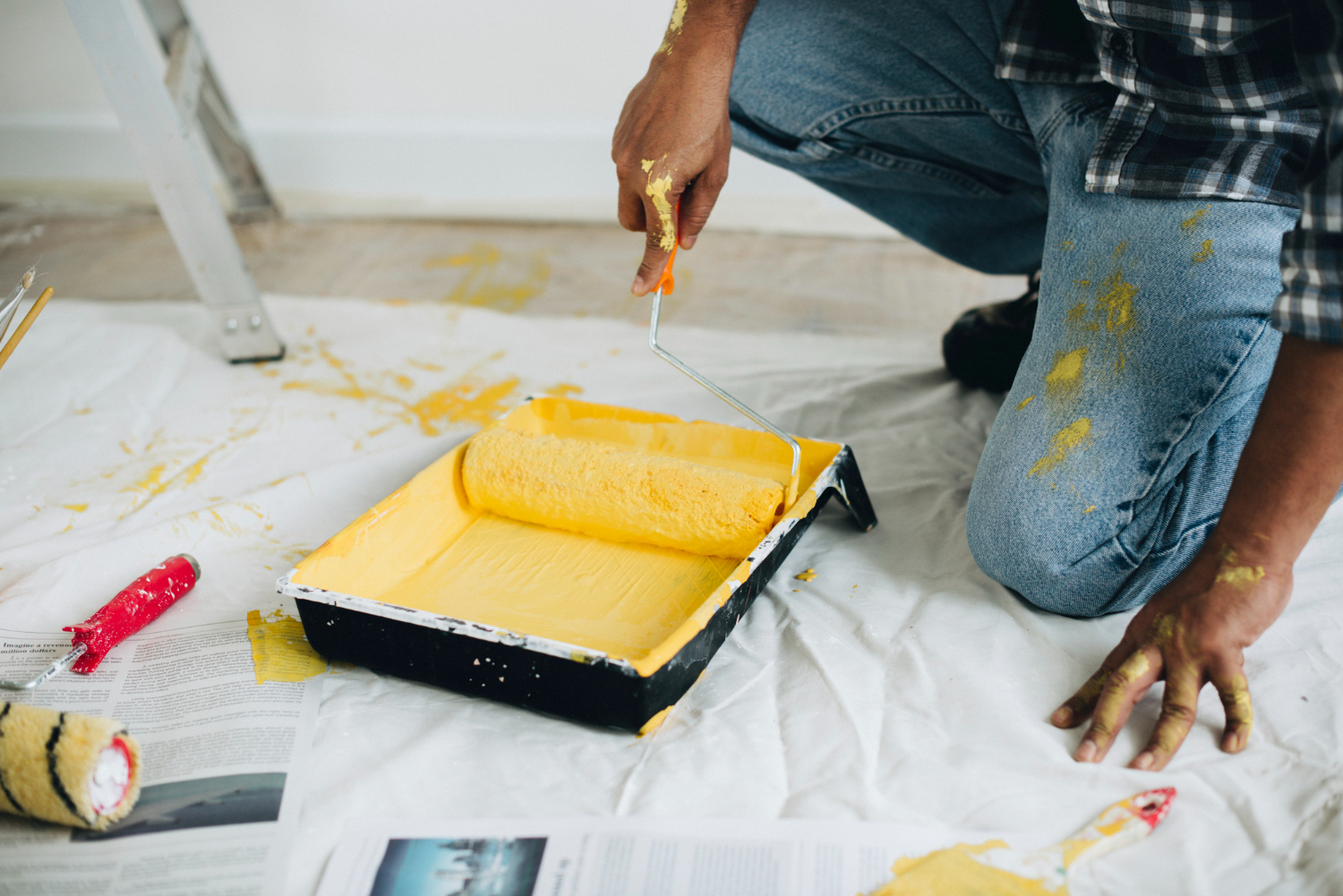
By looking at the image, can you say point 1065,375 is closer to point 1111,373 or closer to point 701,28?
point 1111,373

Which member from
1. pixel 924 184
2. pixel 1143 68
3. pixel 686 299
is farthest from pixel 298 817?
pixel 686 299

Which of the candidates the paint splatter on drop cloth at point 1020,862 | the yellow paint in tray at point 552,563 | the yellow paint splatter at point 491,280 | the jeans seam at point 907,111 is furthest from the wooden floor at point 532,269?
the paint splatter on drop cloth at point 1020,862

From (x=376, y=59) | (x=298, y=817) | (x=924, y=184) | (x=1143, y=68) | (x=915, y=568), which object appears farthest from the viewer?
(x=376, y=59)

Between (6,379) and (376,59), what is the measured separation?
41.5 inches

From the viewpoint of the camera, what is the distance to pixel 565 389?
1.33m

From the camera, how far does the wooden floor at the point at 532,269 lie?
162 cm

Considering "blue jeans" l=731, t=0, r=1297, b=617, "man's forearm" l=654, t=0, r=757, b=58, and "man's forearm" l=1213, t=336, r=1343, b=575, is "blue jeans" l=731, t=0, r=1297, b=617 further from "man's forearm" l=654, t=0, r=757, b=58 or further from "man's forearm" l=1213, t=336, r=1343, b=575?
"man's forearm" l=654, t=0, r=757, b=58

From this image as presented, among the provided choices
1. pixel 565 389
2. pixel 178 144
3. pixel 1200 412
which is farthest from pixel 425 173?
pixel 1200 412

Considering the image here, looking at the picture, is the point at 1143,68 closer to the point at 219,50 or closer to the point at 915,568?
the point at 915,568

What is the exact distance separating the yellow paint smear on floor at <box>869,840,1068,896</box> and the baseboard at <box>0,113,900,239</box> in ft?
5.10

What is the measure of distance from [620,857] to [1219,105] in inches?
30.7

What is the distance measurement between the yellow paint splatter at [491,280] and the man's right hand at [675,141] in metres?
0.78

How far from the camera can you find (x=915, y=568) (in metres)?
0.93

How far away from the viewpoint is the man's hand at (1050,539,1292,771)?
662 mm
